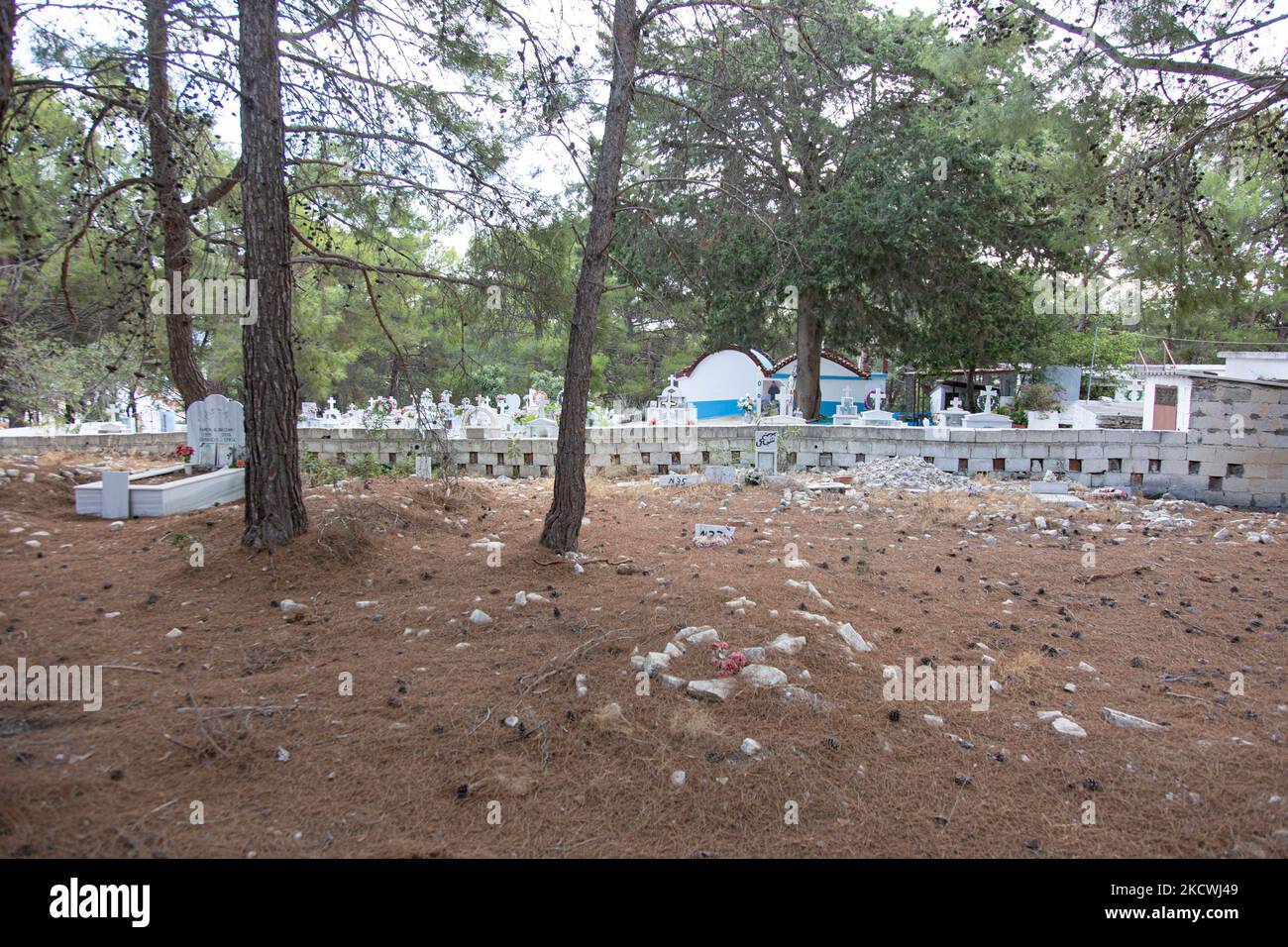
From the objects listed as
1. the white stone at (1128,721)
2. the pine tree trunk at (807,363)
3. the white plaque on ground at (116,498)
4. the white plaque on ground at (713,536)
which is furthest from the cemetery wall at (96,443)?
the pine tree trunk at (807,363)

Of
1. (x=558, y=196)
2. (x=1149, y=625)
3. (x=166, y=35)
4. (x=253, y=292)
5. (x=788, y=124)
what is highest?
(x=788, y=124)

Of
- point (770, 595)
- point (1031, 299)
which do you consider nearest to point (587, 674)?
point (770, 595)

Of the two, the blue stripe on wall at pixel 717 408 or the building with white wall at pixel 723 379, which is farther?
the building with white wall at pixel 723 379

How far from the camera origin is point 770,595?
4965mm

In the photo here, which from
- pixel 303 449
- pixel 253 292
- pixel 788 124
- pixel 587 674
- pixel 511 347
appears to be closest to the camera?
pixel 587 674

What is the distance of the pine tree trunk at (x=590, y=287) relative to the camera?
19.0 ft

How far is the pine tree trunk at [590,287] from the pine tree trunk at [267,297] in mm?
2162

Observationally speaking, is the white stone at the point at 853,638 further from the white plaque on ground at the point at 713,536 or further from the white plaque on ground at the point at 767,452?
the white plaque on ground at the point at 767,452

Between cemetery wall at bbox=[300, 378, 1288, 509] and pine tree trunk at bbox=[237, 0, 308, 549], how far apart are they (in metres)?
5.60

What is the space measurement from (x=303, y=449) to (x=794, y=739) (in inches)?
459

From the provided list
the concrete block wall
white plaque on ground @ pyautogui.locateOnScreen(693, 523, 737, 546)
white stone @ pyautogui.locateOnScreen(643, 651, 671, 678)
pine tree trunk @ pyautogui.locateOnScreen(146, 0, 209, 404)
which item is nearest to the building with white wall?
the concrete block wall

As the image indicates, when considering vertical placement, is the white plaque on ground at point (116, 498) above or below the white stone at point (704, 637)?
above
